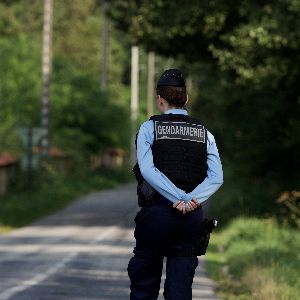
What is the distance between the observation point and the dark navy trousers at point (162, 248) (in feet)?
27.2

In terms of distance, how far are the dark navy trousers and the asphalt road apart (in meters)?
4.93

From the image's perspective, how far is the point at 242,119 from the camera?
29.2m

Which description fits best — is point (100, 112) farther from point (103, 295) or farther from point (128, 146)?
point (103, 295)

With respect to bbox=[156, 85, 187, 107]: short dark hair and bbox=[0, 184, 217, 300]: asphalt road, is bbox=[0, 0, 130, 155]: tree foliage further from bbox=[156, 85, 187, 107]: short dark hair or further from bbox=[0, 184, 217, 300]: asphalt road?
bbox=[156, 85, 187, 107]: short dark hair

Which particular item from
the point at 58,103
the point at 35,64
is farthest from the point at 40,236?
the point at 35,64

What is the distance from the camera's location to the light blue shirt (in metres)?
8.17

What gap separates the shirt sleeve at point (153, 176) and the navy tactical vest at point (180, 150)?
0.09 metres

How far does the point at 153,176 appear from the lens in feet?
26.8

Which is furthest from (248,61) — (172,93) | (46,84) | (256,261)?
(46,84)

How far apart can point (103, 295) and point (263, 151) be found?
15.2 meters

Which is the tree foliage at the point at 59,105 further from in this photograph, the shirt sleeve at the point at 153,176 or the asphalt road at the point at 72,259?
the shirt sleeve at the point at 153,176

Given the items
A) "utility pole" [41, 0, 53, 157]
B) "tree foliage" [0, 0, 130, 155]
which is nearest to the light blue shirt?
Answer: "tree foliage" [0, 0, 130, 155]

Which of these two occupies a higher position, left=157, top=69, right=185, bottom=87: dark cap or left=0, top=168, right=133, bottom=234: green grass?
left=0, top=168, right=133, bottom=234: green grass

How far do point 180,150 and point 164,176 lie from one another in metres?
0.25
